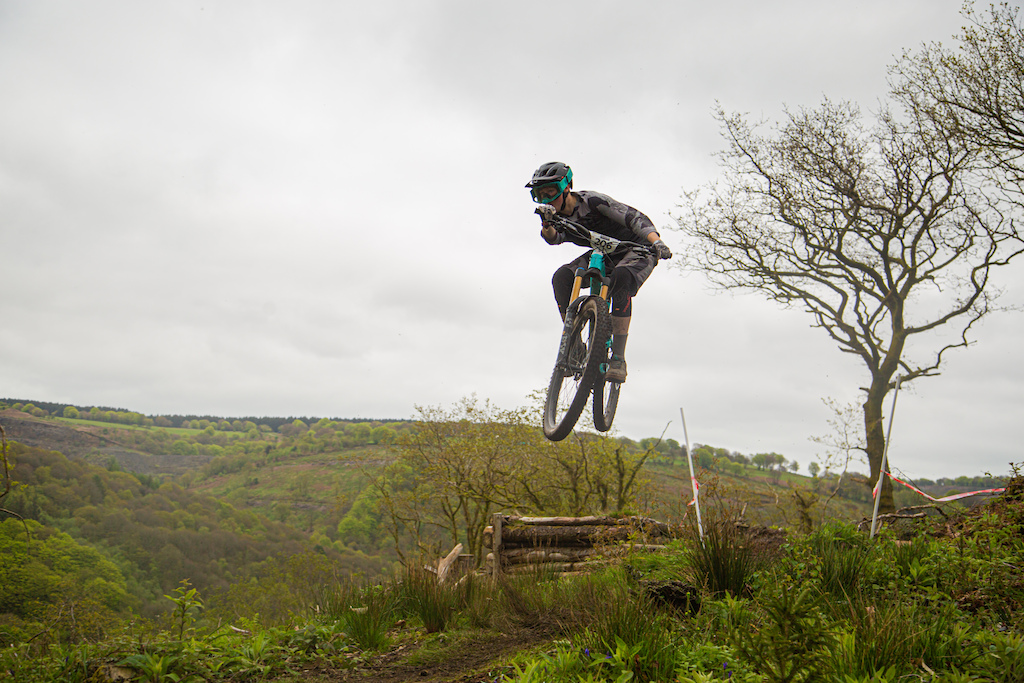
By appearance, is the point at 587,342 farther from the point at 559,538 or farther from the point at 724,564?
the point at 559,538

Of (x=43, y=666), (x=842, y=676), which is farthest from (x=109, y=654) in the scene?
(x=842, y=676)

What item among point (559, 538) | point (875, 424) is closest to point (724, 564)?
point (559, 538)

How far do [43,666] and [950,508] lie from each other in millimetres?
10507

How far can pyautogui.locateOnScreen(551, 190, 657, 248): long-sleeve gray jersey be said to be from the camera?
4.59 metres

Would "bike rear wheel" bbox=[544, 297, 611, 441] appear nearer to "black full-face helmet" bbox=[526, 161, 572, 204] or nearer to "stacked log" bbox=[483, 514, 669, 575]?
"black full-face helmet" bbox=[526, 161, 572, 204]

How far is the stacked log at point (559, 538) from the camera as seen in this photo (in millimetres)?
9555

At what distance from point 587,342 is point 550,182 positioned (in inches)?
51.8

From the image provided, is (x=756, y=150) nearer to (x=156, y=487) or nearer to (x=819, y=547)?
(x=819, y=547)

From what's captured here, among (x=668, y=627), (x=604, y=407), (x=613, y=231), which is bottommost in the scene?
(x=668, y=627)

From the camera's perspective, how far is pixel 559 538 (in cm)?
1056

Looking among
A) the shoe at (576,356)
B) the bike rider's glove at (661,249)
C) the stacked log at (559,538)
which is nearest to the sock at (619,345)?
the shoe at (576,356)

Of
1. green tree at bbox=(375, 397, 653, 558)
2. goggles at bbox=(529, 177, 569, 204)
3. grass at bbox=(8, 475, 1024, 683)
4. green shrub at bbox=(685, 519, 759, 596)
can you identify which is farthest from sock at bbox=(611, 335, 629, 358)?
green tree at bbox=(375, 397, 653, 558)

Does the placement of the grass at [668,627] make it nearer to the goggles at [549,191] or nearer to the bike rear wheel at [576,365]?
the bike rear wheel at [576,365]

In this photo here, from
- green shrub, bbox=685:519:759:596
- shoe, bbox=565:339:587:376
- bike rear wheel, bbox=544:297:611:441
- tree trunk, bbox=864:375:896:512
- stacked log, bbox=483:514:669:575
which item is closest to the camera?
bike rear wheel, bbox=544:297:611:441
